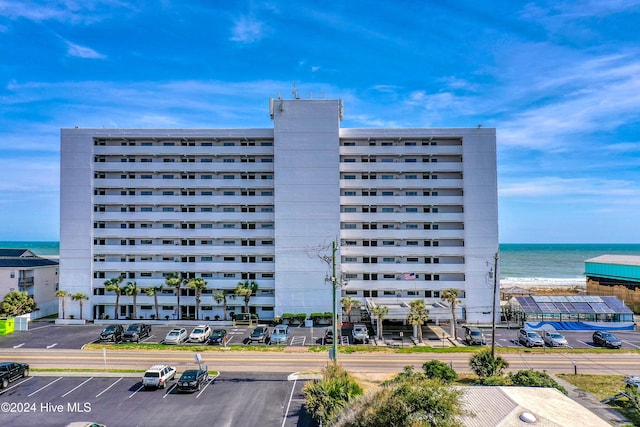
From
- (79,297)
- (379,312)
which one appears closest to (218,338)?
(379,312)

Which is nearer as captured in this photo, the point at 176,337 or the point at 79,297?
the point at 176,337

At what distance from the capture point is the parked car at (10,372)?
96.8 feet

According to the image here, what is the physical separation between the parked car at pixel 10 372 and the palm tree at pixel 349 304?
31.2m

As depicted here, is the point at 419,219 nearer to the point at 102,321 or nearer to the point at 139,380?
the point at 139,380

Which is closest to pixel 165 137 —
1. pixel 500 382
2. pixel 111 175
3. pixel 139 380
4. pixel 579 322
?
pixel 111 175

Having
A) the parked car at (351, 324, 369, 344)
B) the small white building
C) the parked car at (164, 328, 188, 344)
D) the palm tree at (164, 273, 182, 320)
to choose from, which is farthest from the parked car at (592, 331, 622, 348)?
the small white building

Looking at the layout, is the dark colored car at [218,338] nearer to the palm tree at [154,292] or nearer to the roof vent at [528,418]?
the palm tree at [154,292]

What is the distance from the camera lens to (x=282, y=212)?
184 feet

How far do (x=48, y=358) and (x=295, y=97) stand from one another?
40175mm

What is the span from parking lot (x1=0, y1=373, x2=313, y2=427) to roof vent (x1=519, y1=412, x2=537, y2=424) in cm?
1151

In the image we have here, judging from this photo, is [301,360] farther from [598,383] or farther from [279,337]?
[598,383]

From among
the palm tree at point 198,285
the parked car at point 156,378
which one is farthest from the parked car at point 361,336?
the palm tree at point 198,285

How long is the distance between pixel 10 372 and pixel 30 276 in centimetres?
3327

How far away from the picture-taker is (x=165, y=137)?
5862cm
